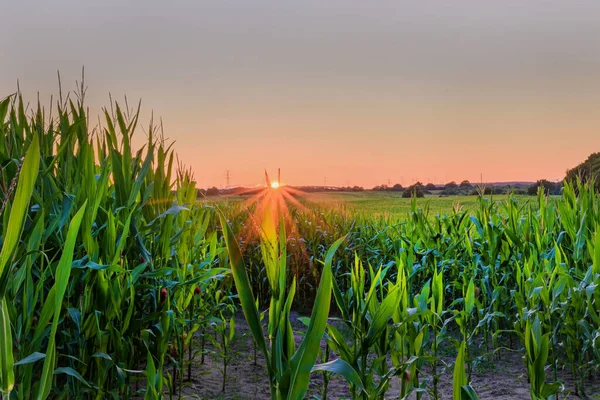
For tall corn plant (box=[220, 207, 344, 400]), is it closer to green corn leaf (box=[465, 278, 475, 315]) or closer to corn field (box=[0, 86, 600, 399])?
corn field (box=[0, 86, 600, 399])

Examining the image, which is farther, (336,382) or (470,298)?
(336,382)

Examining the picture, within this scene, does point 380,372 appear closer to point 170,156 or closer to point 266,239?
point 266,239

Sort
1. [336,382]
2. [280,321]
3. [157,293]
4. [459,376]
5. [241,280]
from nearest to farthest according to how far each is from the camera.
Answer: [241,280] → [280,321] → [459,376] → [157,293] → [336,382]

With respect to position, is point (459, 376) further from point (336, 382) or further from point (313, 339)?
point (336, 382)

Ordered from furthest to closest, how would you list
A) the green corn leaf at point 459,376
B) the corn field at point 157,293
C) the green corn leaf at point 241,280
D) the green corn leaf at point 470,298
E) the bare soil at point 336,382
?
1. the bare soil at point 336,382
2. the green corn leaf at point 470,298
3. the green corn leaf at point 459,376
4. the corn field at point 157,293
5. the green corn leaf at point 241,280

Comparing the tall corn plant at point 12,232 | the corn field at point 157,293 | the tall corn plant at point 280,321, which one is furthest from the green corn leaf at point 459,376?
the tall corn plant at point 12,232

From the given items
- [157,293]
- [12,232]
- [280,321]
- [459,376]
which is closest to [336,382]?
[157,293]

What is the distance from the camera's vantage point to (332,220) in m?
7.83

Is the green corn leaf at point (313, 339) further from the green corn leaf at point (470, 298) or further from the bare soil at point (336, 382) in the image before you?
the green corn leaf at point (470, 298)

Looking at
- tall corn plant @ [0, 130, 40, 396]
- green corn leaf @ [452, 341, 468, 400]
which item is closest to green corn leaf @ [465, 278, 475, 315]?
green corn leaf @ [452, 341, 468, 400]

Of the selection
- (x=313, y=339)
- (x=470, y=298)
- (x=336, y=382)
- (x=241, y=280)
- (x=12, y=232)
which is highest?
(x=12, y=232)

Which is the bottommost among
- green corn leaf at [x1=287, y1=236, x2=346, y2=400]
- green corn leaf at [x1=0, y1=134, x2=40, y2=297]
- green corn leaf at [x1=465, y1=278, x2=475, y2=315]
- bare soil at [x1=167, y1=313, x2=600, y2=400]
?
bare soil at [x1=167, y1=313, x2=600, y2=400]

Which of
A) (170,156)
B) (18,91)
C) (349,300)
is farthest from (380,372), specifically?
(18,91)

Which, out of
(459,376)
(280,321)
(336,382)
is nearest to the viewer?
(280,321)
